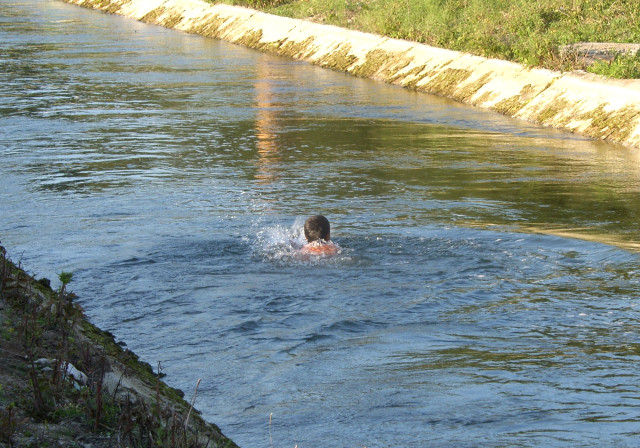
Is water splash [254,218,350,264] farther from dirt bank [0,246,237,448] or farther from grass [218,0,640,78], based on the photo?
grass [218,0,640,78]

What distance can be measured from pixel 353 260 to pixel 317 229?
0.56 metres

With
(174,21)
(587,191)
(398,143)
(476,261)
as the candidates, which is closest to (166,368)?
(476,261)

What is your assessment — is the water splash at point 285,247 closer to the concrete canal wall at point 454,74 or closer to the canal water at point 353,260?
the canal water at point 353,260

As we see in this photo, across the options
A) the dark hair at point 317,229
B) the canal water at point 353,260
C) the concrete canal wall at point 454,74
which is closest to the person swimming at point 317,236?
the dark hair at point 317,229

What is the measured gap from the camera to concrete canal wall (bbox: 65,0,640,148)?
1911 centimetres

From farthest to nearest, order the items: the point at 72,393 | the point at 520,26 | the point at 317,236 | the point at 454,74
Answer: the point at 520,26 < the point at 454,74 < the point at 317,236 < the point at 72,393

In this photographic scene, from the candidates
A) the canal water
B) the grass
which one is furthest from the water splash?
the grass

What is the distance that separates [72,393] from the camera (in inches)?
232

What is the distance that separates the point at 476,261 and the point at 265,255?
2.52m

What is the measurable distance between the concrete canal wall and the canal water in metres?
0.76

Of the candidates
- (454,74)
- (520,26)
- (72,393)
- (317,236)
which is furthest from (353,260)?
(520,26)

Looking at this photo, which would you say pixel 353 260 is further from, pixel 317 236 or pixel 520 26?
pixel 520 26

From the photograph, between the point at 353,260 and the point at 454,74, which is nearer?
the point at 353,260

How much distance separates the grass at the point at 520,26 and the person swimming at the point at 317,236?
10.7 metres
